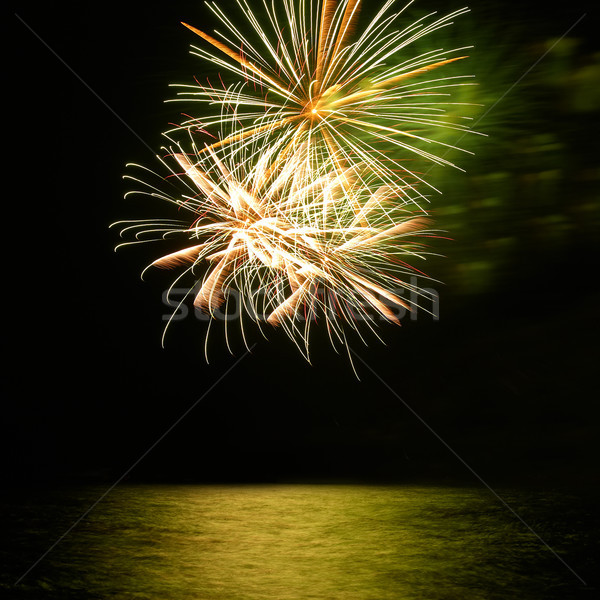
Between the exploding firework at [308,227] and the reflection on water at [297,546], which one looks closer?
the reflection on water at [297,546]

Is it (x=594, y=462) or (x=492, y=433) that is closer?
(x=594, y=462)

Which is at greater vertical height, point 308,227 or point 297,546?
point 308,227

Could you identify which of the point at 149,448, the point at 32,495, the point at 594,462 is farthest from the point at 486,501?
the point at 149,448

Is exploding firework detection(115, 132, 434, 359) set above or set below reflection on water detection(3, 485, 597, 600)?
above

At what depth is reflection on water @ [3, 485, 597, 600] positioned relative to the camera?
246 centimetres

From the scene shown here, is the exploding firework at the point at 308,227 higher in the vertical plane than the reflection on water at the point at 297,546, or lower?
higher

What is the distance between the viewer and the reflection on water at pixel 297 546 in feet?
8.07

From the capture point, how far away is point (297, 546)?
2.96 meters

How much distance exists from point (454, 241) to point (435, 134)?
87cm

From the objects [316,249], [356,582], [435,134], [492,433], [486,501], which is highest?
[435,134]

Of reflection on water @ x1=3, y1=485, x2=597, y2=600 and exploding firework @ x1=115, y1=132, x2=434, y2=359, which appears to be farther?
exploding firework @ x1=115, y1=132, x2=434, y2=359

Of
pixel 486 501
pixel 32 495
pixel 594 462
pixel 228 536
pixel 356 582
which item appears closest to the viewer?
pixel 356 582

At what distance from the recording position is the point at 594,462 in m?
5.26

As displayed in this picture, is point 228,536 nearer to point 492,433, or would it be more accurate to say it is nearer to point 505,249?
point 505,249
